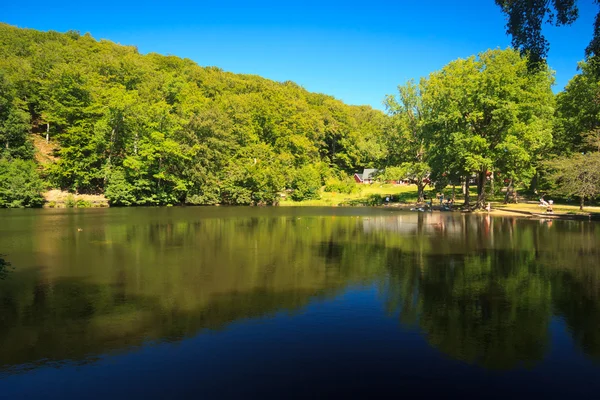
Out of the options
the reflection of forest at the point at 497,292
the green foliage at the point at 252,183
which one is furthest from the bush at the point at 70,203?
the reflection of forest at the point at 497,292

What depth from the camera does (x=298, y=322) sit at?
11.3 metres

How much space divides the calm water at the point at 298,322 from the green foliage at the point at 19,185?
36.2 metres

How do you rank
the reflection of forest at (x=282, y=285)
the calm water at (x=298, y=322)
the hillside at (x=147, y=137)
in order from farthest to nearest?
the hillside at (x=147, y=137)
the reflection of forest at (x=282, y=285)
the calm water at (x=298, y=322)

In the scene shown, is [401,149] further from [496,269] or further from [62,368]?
[62,368]

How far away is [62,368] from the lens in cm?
852

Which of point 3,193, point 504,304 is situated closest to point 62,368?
point 504,304

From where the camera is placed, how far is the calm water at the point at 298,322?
803 centimetres

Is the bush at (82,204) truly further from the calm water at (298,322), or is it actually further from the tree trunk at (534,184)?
the tree trunk at (534,184)

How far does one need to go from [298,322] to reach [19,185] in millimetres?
54640

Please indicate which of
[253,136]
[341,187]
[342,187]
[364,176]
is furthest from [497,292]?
[364,176]

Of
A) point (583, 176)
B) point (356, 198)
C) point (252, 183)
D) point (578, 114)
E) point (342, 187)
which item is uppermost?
point (578, 114)

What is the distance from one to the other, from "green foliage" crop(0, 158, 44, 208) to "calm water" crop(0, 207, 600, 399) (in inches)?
1424

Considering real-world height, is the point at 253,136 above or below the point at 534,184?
above

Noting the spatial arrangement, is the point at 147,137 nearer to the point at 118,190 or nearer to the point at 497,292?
the point at 118,190
